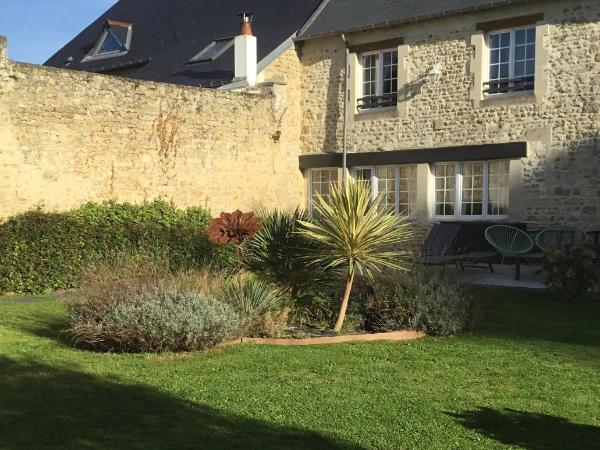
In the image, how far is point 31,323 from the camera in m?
9.49

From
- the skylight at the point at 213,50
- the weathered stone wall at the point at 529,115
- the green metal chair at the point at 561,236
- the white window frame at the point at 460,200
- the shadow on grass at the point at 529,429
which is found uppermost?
the skylight at the point at 213,50

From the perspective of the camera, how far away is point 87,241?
13.5 m

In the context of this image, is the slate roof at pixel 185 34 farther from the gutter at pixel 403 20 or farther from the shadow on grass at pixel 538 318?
the shadow on grass at pixel 538 318

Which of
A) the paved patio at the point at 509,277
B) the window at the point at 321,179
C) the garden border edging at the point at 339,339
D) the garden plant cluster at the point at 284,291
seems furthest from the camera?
the window at the point at 321,179

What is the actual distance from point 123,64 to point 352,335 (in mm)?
15990

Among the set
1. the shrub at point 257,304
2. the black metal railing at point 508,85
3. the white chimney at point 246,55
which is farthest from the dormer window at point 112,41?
the shrub at point 257,304

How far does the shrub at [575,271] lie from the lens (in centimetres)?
1131

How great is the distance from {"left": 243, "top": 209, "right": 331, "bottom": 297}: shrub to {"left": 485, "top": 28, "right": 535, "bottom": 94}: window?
27.6ft

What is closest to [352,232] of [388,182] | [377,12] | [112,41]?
[388,182]

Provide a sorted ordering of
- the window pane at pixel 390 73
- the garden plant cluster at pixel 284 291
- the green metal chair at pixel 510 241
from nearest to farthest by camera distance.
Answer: the garden plant cluster at pixel 284 291, the green metal chair at pixel 510 241, the window pane at pixel 390 73

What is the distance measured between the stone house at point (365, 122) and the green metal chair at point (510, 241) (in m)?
0.69

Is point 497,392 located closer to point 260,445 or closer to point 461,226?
point 260,445

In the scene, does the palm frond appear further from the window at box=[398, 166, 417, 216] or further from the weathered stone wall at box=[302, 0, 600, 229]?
the window at box=[398, 166, 417, 216]

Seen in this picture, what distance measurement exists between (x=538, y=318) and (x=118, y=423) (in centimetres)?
636
